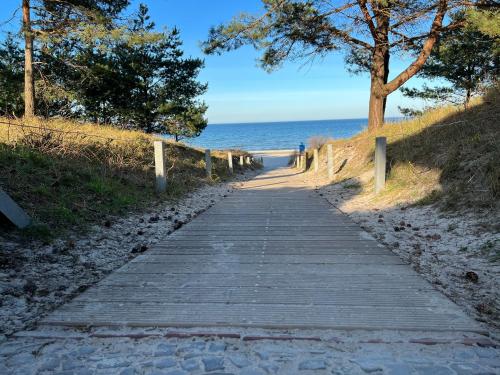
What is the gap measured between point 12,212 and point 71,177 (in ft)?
7.24

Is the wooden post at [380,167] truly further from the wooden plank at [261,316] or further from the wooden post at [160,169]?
the wooden plank at [261,316]

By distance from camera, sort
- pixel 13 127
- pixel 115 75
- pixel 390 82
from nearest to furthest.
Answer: pixel 13 127
pixel 390 82
pixel 115 75

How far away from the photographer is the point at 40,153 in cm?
699

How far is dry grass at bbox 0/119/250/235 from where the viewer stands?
5.21 meters

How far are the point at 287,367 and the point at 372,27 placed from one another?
1309 cm

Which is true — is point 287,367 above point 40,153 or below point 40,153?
below

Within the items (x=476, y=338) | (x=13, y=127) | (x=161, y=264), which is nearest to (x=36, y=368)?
(x=161, y=264)

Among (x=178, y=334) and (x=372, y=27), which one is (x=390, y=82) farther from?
(x=178, y=334)

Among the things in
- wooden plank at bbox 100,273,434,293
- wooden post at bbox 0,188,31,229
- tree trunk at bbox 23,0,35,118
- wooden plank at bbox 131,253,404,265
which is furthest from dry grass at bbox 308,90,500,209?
tree trunk at bbox 23,0,35,118

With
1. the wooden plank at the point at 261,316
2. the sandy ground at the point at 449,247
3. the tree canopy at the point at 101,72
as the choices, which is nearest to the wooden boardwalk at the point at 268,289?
the wooden plank at the point at 261,316

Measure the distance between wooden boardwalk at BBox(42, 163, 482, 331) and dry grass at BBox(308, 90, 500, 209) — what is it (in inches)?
70.6

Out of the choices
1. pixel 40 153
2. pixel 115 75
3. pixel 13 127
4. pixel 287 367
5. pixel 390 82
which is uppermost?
pixel 115 75

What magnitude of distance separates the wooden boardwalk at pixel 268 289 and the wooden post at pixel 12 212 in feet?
4.45

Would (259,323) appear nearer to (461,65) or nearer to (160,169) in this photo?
(160,169)
